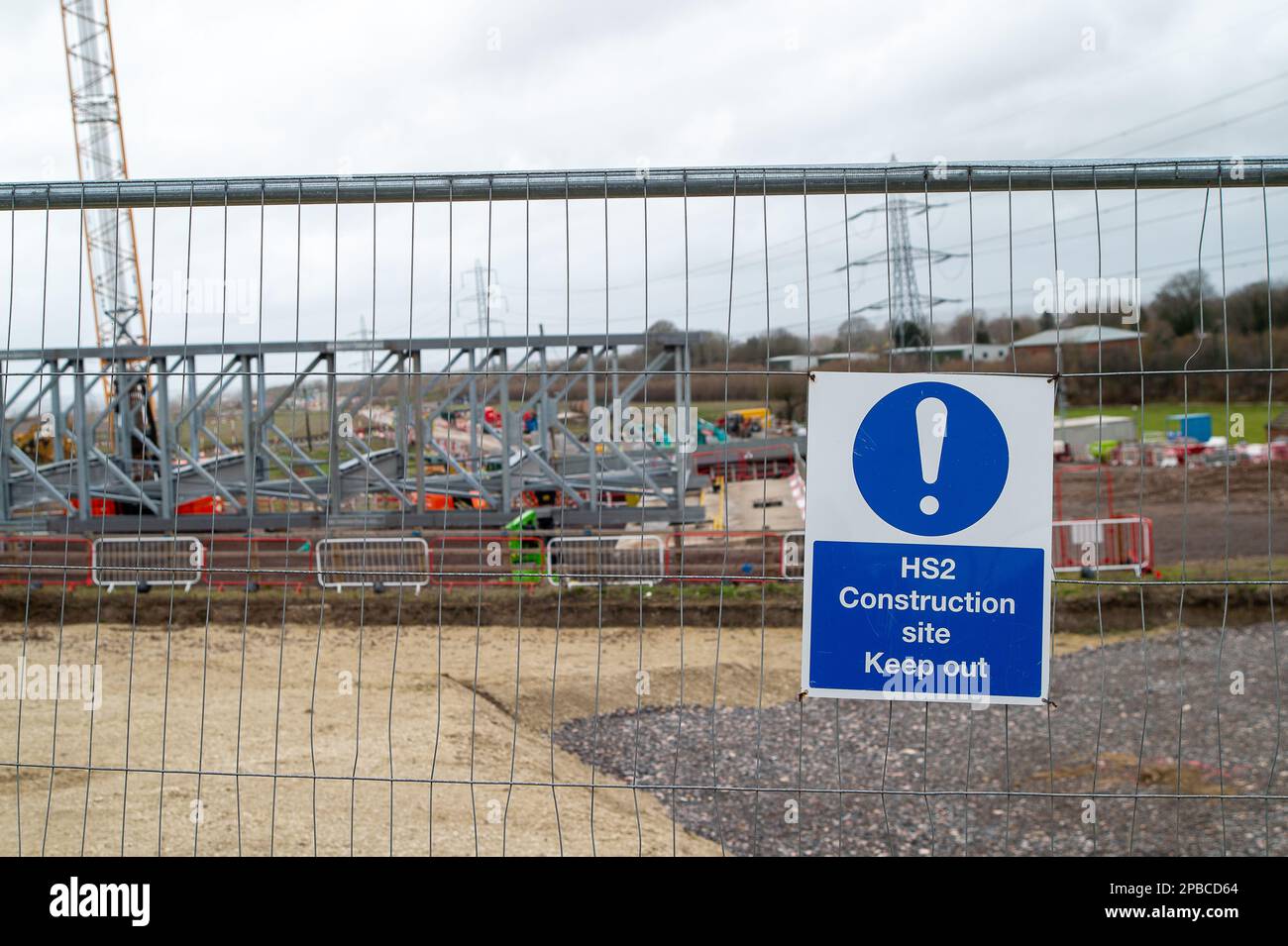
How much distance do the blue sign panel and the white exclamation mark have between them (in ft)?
0.87

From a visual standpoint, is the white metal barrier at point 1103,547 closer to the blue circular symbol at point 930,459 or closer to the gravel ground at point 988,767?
the gravel ground at point 988,767

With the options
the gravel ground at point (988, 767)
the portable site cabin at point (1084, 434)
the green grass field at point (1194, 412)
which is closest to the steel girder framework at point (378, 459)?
the gravel ground at point (988, 767)

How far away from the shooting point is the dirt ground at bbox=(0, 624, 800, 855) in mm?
5289

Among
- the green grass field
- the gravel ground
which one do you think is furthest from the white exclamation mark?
the green grass field

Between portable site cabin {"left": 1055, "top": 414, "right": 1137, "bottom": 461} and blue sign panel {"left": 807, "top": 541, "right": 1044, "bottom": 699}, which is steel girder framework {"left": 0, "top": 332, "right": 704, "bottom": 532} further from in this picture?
portable site cabin {"left": 1055, "top": 414, "right": 1137, "bottom": 461}

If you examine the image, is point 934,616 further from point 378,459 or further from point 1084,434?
point 1084,434

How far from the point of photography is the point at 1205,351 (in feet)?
61.6

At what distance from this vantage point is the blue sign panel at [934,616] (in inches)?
120

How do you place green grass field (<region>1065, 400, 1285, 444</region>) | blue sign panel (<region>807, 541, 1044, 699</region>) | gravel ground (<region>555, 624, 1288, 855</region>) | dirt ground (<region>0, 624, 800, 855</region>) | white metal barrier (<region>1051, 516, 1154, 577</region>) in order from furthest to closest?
green grass field (<region>1065, 400, 1285, 444</region>), white metal barrier (<region>1051, 516, 1154, 577</region>), gravel ground (<region>555, 624, 1288, 855</region>), dirt ground (<region>0, 624, 800, 855</region>), blue sign panel (<region>807, 541, 1044, 699</region>)

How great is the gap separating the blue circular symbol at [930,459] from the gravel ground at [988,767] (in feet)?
8.87

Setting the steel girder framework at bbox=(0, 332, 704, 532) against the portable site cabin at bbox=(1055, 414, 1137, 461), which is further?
the portable site cabin at bbox=(1055, 414, 1137, 461)
